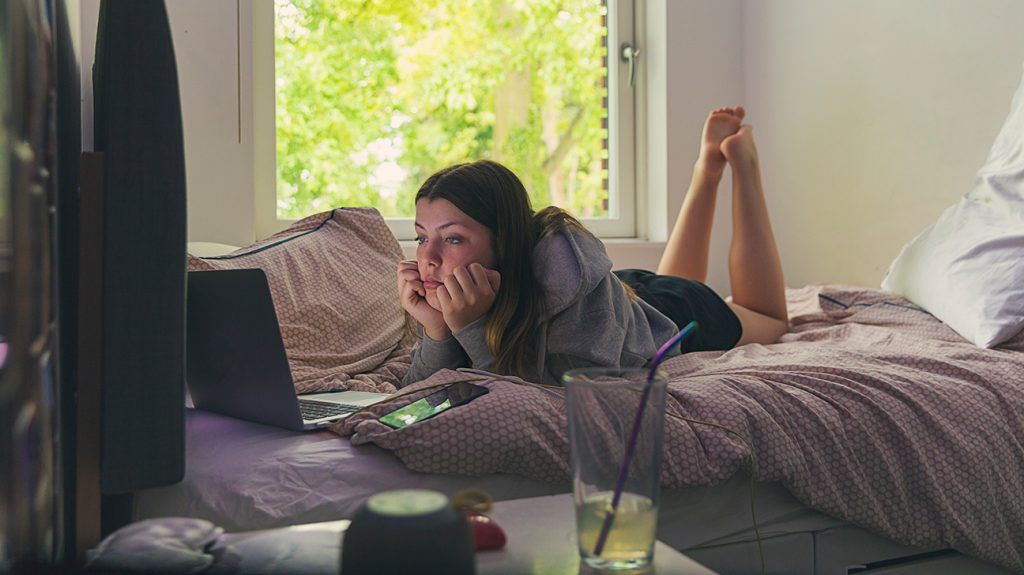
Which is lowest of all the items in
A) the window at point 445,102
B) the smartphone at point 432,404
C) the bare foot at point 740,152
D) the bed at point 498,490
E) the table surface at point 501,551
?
the bed at point 498,490

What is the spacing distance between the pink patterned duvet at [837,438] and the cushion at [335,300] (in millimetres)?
410

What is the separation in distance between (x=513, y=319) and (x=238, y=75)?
1289 mm

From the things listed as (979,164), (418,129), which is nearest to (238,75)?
(418,129)

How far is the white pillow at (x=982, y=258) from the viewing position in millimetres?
1507

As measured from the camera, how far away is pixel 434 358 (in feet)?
4.45

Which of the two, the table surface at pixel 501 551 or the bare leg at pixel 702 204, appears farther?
the bare leg at pixel 702 204

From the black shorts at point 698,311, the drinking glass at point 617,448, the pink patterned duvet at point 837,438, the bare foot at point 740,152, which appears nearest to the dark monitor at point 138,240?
the pink patterned duvet at point 837,438

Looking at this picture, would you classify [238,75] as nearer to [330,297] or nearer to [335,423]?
[330,297]

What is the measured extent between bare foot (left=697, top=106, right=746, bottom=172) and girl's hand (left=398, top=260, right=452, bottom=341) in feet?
3.63

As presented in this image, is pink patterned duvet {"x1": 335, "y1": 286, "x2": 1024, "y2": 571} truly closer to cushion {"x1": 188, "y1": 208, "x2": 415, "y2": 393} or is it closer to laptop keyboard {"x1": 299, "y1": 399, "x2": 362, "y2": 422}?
laptop keyboard {"x1": 299, "y1": 399, "x2": 362, "y2": 422}

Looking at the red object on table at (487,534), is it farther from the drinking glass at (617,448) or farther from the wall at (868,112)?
the wall at (868,112)

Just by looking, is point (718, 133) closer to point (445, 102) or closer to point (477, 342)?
point (445, 102)

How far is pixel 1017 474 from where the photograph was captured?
1153 millimetres

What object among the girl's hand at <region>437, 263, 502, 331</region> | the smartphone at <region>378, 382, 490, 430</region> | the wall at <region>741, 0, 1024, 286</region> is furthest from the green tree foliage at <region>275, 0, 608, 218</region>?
the smartphone at <region>378, 382, 490, 430</region>
